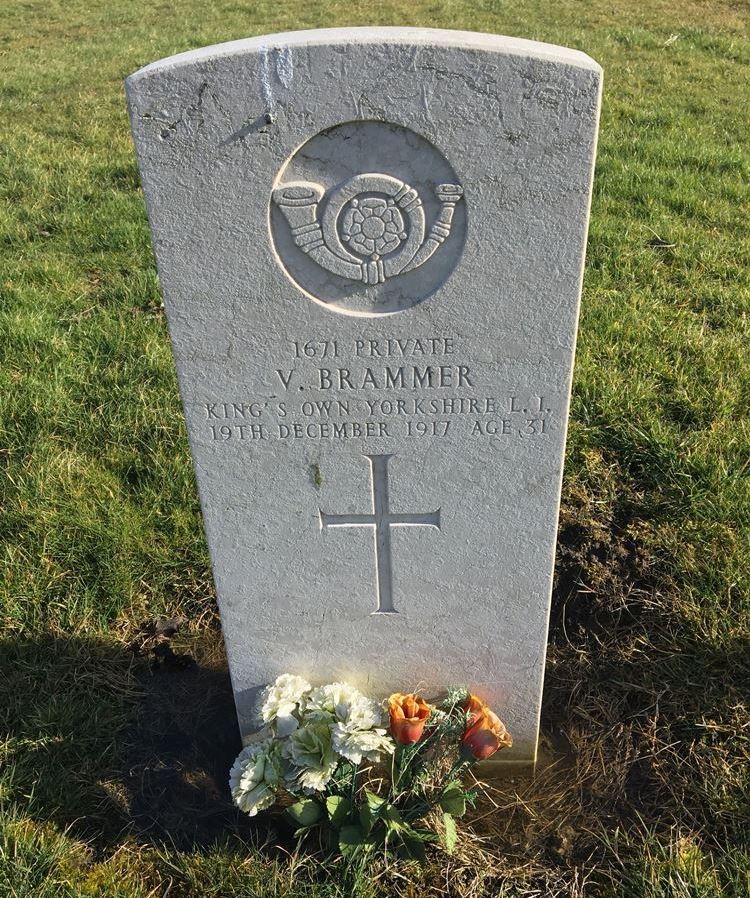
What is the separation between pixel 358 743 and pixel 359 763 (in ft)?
0.45

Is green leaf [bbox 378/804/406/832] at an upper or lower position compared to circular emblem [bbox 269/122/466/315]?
lower

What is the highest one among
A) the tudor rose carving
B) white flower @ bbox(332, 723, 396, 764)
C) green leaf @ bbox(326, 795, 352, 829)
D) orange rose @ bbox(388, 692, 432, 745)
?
the tudor rose carving

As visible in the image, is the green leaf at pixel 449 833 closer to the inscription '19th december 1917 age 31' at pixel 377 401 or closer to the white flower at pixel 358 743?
the white flower at pixel 358 743

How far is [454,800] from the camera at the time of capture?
2135 mm

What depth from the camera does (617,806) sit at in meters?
2.32

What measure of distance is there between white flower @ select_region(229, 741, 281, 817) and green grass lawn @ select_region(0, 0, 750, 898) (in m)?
0.13

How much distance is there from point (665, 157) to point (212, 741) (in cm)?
485

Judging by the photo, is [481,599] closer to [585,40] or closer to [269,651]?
[269,651]

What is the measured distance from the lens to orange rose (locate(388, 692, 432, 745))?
2.07m

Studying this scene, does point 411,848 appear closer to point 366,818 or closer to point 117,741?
point 366,818

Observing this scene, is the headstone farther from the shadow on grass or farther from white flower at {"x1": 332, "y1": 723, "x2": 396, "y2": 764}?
the shadow on grass

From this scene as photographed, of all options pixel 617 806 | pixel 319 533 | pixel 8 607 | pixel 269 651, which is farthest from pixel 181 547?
pixel 617 806

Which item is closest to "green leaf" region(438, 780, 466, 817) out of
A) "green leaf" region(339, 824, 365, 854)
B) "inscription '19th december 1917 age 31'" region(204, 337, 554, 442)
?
"green leaf" region(339, 824, 365, 854)

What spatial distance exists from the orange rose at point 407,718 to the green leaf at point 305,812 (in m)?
0.28
